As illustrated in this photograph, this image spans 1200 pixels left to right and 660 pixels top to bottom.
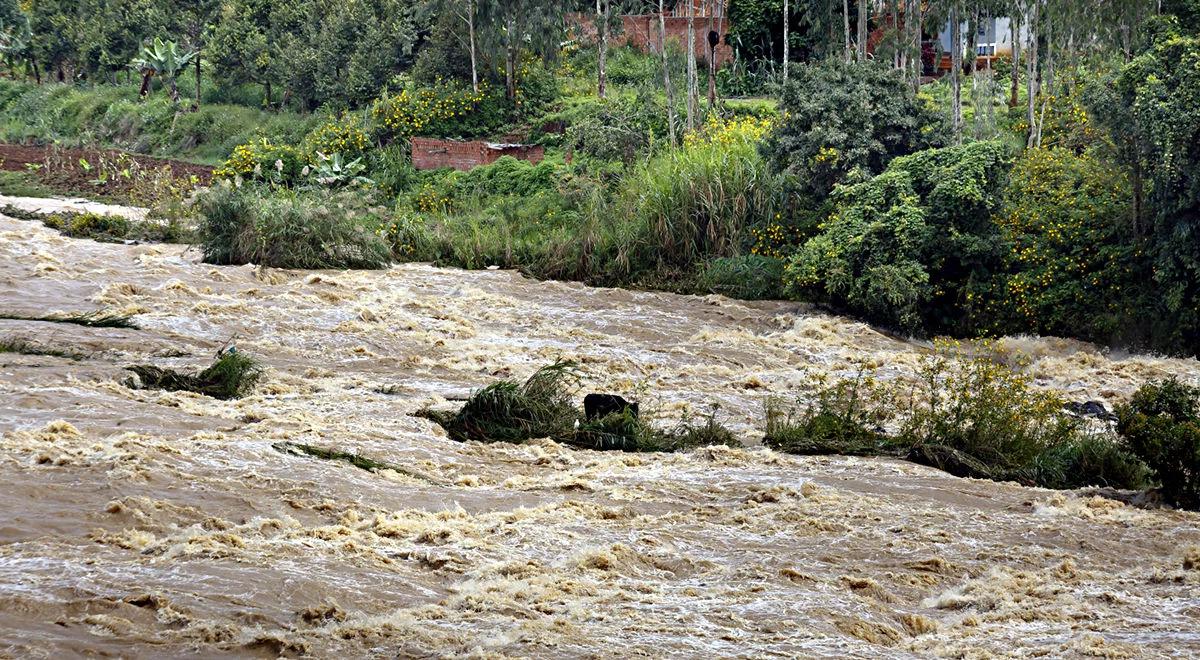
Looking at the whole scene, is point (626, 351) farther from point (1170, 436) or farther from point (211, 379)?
point (1170, 436)

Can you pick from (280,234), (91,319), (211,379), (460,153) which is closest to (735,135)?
(280,234)

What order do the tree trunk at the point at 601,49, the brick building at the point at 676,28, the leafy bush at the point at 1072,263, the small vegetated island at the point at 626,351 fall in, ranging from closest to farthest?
1. the small vegetated island at the point at 626,351
2. the leafy bush at the point at 1072,263
3. the tree trunk at the point at 601,49
4. the brick building at the point at 676,28

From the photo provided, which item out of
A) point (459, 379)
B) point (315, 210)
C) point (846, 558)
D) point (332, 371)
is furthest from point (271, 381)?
point (315, 210)

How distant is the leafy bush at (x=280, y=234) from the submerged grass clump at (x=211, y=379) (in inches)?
385

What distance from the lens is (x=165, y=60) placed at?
44375 millimetres

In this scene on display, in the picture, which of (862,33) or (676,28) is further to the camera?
(676,28)

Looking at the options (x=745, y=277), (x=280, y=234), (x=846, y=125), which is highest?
(x=846, y=125)

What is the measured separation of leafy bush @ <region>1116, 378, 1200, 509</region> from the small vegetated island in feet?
0.10

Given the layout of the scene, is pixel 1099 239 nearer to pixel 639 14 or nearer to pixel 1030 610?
pixel 1030 610

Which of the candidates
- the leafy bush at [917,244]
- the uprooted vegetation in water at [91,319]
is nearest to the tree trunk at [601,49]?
the leafy bush at [917,244]

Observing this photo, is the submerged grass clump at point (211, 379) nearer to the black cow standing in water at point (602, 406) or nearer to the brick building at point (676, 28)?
the black cow standing in water at point (602, 406)

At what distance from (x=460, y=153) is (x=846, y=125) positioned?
40.8 feet

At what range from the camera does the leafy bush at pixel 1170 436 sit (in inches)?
387

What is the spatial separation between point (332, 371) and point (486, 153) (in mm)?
17148
